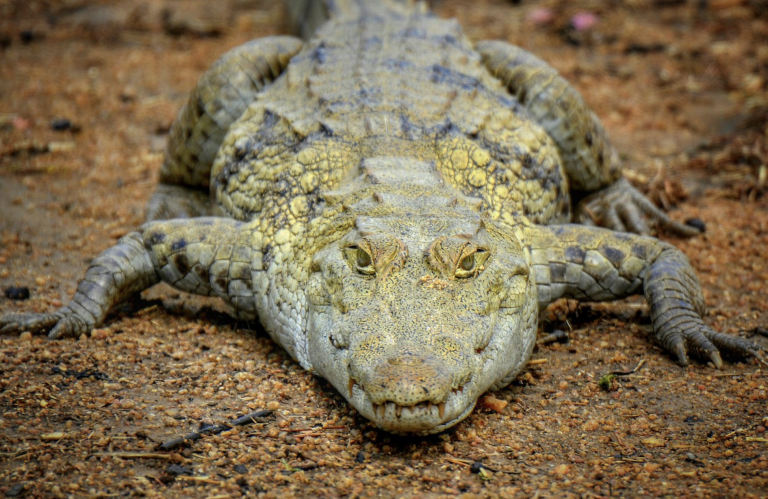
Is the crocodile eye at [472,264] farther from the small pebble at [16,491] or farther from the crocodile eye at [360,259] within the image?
the small pebble at [16,491]

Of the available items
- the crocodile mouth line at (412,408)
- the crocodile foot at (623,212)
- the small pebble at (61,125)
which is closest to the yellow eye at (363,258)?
the crocodile mouth line at (412,408)

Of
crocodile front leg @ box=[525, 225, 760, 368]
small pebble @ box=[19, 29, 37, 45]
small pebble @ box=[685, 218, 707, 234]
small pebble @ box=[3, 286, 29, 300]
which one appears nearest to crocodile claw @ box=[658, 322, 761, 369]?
crocodile front leg @ box=[525, 225, 760, 368]

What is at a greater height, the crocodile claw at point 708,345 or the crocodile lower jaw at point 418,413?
the crocodile lower jaw at point 418,413

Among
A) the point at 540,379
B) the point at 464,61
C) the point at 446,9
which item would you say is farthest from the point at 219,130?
the point at 446,9

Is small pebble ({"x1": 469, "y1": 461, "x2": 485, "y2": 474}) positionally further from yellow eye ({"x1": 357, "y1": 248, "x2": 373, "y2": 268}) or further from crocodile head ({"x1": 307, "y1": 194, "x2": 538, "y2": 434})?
yellow eye ({"x1": 357, "y1": 248, "x2": 373, "y2": 268})

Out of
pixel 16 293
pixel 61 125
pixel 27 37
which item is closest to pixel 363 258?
pixel 16 293

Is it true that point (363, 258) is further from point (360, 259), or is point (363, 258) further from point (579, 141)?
point (579, 141)
